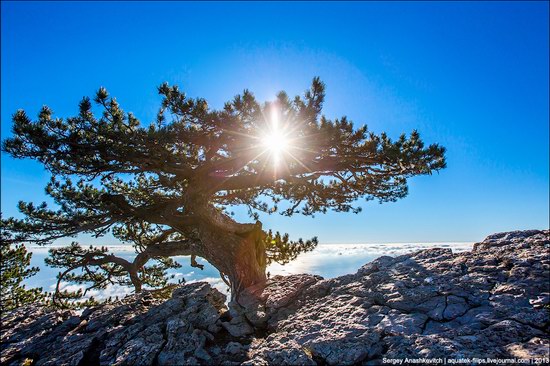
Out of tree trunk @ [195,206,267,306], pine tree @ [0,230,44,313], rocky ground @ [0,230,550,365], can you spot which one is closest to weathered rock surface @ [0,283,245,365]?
rocky ground @ [0,230,550,365]

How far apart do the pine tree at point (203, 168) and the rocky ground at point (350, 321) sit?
5.13ft

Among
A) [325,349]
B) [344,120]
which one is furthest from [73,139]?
[325,349]

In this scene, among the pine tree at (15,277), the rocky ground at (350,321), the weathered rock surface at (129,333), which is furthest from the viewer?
the pine tree at (15,277)

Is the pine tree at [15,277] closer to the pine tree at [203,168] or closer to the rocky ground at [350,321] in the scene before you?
the pine tree at [203,168]

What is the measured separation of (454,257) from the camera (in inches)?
253

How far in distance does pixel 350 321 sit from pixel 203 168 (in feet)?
20.5

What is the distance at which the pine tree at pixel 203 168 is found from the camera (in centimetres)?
750

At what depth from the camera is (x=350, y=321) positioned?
5.09m

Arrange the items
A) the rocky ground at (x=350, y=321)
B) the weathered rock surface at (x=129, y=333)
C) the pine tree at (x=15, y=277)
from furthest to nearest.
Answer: the pine tree at (x=15, y=277) → the weathered rock surface at (x=129, y=333) → the rocky ground at (x=350, y=321)

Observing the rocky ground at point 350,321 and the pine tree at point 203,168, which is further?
the pine tree at point 203,168

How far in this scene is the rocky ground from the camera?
418 centimetres

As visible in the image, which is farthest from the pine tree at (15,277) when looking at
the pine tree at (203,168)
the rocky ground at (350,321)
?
the rocky ground at (350,321)

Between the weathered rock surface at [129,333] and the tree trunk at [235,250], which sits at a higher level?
the tree trunk at [235,250]

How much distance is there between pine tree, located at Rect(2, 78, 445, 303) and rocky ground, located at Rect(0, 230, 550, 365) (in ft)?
5.13
